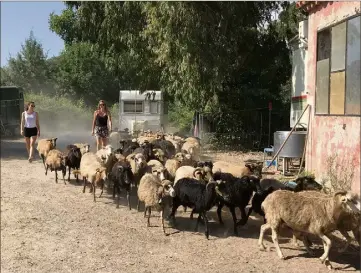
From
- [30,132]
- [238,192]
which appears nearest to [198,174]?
[238,192]

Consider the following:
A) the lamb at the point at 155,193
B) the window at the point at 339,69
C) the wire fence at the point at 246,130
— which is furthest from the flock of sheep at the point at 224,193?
the wire fence at the point at 246,130

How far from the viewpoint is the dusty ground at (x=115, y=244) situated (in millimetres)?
5195

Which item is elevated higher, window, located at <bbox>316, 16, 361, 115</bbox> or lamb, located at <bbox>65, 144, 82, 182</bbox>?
window, located at <bbox>316, 16, 361, 115</bbox>

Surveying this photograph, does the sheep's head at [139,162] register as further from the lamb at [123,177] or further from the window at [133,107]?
the window at [133,107]

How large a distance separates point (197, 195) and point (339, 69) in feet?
13.8

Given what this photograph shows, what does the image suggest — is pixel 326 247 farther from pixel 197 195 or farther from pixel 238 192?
pixel 197 195

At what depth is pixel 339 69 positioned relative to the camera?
859 cm

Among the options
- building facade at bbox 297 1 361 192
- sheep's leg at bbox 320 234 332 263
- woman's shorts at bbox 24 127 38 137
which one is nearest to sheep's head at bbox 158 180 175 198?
sheep's leg at bbox 320 234 332 263

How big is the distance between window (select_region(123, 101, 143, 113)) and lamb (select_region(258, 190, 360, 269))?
580 inches

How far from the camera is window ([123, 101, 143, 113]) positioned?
2008cm

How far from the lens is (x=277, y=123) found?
61.7ft

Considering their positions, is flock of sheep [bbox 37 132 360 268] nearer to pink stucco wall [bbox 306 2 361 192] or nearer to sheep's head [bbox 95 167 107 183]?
sheep's head [bbox 95 167 107 183]

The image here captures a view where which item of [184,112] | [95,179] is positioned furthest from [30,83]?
[184,112]

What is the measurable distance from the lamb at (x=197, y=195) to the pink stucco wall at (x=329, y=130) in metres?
2.46
